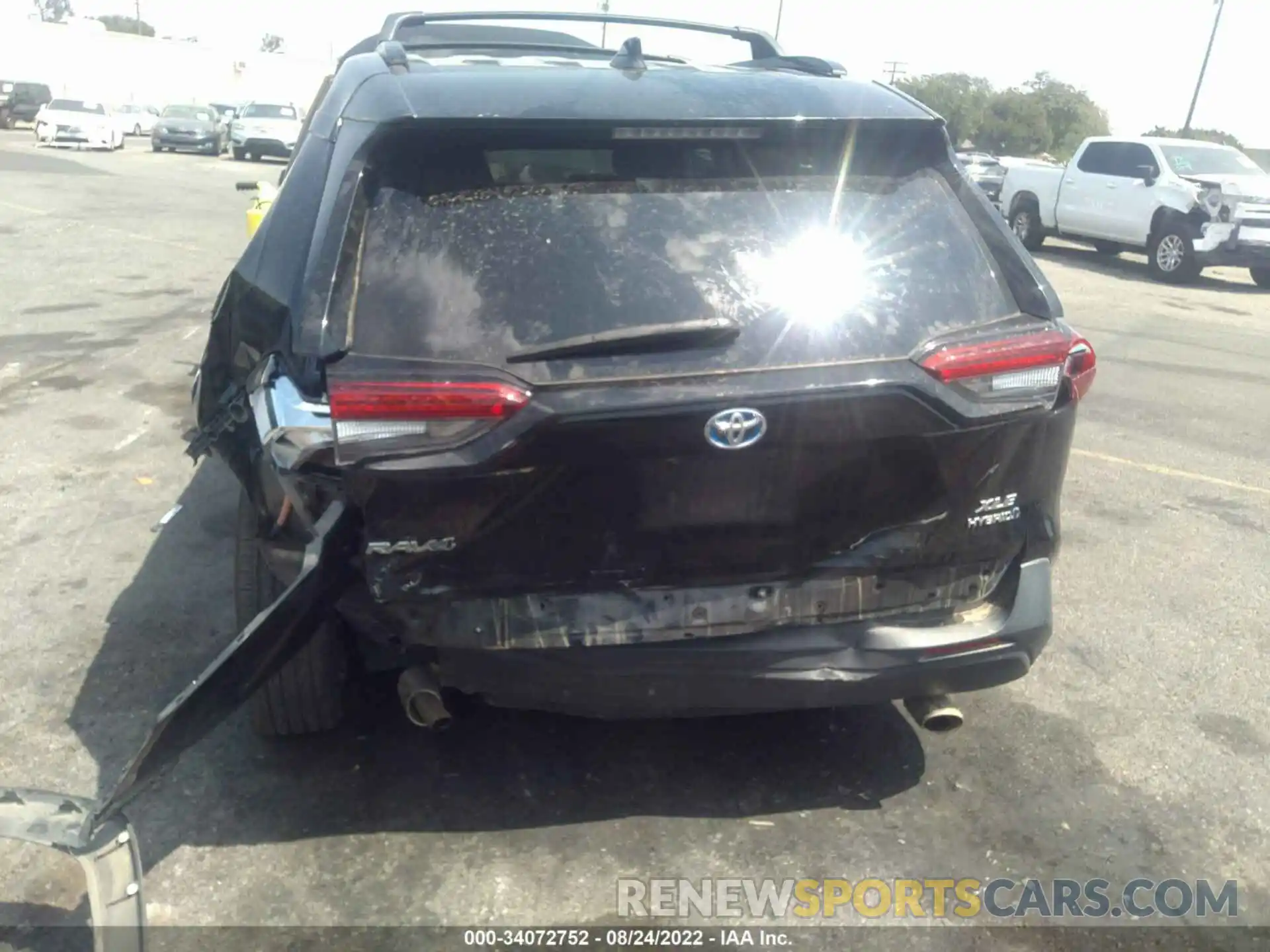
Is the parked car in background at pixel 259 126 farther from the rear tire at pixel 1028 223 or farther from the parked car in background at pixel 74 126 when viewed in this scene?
the rear tire at pixel 1028 223

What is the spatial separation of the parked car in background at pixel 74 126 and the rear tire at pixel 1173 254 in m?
30.1

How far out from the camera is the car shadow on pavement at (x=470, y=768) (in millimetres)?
3359

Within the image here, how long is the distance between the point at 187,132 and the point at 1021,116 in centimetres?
4547

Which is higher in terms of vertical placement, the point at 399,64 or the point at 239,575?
the point at 399,64

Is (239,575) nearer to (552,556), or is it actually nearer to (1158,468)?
(552,556)

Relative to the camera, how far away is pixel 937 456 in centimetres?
304

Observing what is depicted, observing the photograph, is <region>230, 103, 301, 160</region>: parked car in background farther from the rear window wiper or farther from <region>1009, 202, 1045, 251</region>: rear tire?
the rear window wiper

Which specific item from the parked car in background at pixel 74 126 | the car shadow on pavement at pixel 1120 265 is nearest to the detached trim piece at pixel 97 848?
the car shadow on pavement at pixel 1120 265

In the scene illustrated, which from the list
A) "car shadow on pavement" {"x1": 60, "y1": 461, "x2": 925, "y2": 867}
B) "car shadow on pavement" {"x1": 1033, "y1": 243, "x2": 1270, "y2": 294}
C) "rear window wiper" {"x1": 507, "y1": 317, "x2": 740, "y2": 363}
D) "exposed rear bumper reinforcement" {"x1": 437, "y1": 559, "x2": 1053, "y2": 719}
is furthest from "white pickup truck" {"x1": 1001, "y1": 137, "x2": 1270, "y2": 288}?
"rear window wiper" {"x1": 507, "y1": 317, "x2": 740, "y2": 363}

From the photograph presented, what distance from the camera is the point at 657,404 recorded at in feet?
9.14

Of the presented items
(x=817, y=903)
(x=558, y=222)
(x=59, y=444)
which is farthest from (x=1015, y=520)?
(x=59, y=444)

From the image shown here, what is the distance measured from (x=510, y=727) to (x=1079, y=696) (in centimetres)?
193

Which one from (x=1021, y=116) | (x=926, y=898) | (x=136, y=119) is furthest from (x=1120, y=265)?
(x=1021, y=116)

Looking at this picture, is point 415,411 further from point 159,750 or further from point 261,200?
point 261,200
